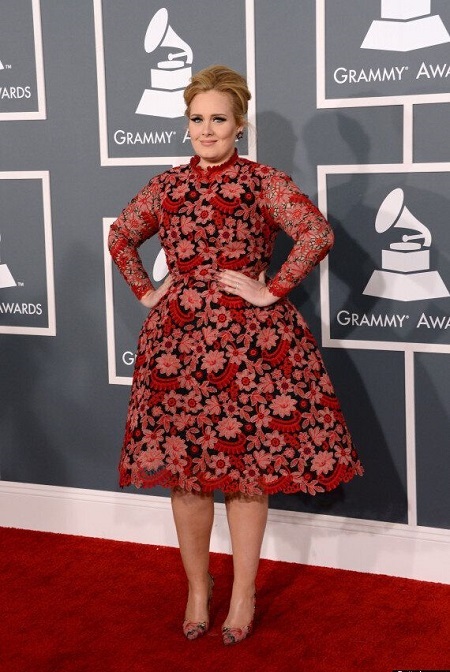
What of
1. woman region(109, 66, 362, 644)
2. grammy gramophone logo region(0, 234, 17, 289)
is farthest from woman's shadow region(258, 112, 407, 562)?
grammy gramophone logo region(0, 234, 17, 289)

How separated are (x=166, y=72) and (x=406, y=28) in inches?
31.9

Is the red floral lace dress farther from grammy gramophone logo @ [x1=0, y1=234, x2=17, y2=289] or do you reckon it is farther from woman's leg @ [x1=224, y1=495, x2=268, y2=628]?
grammy gramophone logo @ [x1=0, y1=234, x2=17, y2=289]

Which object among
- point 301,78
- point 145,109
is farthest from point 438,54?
point 145,109

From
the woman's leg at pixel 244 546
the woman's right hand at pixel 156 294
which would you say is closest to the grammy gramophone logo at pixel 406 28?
the woman's right hand at pixel 156 294

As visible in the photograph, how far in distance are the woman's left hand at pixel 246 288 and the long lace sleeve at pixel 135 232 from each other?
1.00ft

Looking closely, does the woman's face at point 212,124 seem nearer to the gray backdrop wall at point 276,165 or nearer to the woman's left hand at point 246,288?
the woman's left hand at point 246,288

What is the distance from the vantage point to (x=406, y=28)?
10.1 ft

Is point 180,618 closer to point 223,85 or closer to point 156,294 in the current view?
point 156,294

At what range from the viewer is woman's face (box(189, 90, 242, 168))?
2.78 meters

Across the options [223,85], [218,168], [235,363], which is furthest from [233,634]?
[223,85]

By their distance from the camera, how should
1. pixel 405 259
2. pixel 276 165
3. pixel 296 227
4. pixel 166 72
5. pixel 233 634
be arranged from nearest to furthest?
pixel 296 227 < pixel 233 634 < pixel 405 259 < pixel 276 165 < pixel 166 72

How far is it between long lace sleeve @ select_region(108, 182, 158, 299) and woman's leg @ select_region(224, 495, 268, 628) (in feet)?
2.21

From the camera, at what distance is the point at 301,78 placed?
324 cm

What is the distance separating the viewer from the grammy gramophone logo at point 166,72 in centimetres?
339
